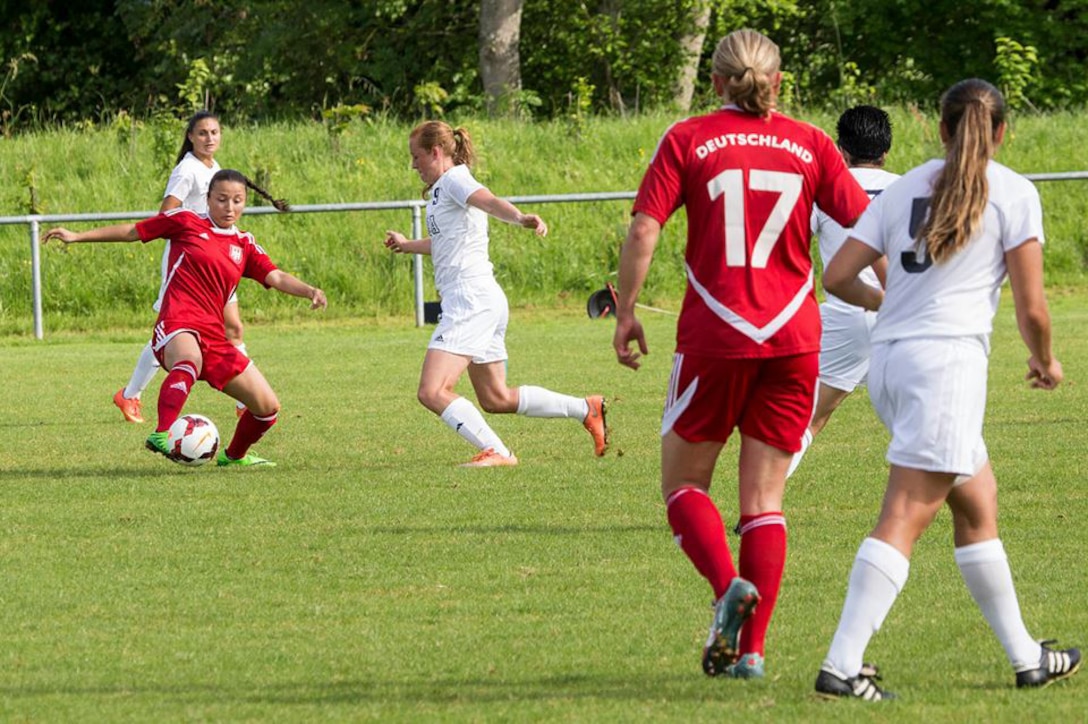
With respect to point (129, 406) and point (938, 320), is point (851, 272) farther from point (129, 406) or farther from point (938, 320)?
point (129, 406)

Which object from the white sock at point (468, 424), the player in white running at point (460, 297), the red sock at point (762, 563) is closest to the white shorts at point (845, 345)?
the player in white running at point (460, 297)

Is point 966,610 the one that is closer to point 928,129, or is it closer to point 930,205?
point 930,205

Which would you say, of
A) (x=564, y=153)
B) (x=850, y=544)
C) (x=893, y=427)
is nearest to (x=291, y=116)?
(x=564, y=153)

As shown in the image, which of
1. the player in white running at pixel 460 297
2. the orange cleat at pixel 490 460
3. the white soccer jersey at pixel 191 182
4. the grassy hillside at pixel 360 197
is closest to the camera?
the player in white running at pixel 460 297

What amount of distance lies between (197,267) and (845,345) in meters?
3.85

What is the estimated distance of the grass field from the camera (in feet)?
17.0

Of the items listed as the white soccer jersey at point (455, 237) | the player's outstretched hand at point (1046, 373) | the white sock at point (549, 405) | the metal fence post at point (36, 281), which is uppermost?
the player's outstretched hand at point (1046, 373)

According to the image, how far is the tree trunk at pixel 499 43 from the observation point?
31.3m

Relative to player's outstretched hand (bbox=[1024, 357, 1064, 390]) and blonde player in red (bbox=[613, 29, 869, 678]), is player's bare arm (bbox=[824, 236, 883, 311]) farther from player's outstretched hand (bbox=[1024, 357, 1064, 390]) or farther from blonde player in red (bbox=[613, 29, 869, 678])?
player's outstretched hand (bbox=[1024, 357, 1064, 390])

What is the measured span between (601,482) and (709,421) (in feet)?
13.5

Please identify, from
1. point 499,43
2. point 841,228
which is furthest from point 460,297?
point 499,43

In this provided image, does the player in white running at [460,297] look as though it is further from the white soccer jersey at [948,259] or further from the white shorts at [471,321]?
the white soccer jersey at [948,259]

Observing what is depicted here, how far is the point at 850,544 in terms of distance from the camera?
7.54 m

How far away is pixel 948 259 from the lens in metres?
4.93
